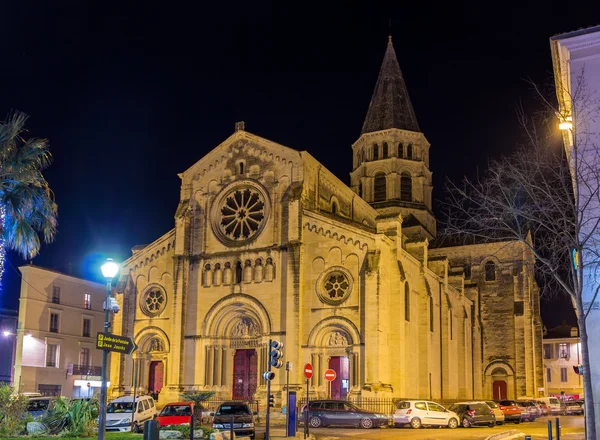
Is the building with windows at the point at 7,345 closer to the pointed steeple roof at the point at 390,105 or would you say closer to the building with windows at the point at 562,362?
the pointed steeple roof at the point at 390,105

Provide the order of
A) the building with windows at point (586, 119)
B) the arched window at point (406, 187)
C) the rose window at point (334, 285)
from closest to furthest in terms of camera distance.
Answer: the building with windows at point (586, 119) → the rose window at point (334, 285) → the arched window at point (406, 187)

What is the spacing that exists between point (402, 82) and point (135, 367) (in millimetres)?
34860

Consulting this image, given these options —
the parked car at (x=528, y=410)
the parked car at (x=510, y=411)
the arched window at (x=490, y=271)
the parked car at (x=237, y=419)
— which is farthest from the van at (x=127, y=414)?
the arched window at (x=490, y=271)

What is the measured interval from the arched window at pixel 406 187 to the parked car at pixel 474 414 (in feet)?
88.9

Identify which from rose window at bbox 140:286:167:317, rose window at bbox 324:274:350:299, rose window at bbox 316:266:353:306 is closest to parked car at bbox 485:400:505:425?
rose window at bbox 316:266:353:306

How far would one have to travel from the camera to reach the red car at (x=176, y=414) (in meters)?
29.0

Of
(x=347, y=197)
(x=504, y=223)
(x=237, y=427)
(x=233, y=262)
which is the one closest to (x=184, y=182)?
(x=233, y=262)

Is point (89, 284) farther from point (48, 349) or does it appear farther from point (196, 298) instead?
point (196, 298)

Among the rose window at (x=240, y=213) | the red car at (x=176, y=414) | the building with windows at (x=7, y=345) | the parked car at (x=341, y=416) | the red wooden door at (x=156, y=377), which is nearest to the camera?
the red car at (x=176, y=414)

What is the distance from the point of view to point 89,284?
5756cm

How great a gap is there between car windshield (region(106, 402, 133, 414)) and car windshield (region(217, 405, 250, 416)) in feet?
11.6

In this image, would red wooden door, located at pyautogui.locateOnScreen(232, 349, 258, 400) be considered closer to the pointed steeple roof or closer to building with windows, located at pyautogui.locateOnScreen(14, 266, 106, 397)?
building with windows, located at pyautogui.locateOnScreen(14, 266, 106, 397)

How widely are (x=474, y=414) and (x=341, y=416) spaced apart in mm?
6868

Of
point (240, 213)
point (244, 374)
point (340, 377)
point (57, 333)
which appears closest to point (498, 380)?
point (340, 377)
